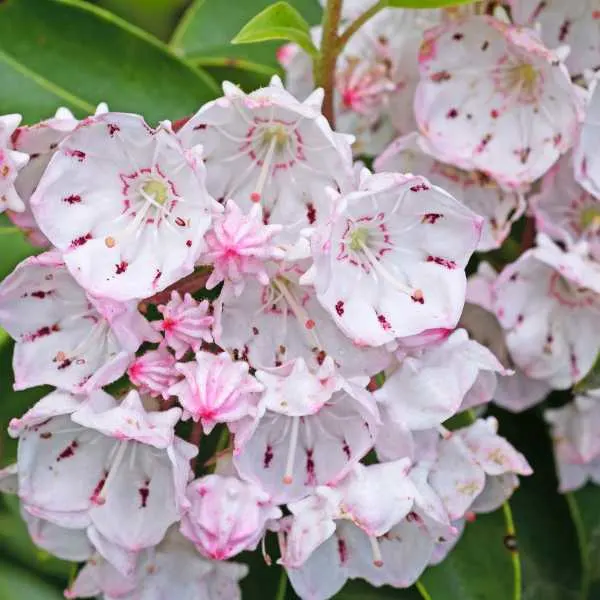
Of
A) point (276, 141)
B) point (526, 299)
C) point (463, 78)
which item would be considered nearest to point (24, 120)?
point (276, 141)

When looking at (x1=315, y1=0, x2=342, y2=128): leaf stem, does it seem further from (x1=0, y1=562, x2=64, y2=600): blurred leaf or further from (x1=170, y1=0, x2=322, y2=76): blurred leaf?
(x1=0, y1=562, x2=64, y2=600): blurred leaf

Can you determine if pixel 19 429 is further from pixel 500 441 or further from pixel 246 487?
pixel 500 441

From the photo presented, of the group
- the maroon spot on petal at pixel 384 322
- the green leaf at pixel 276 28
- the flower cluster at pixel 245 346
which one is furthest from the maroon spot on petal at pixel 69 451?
the green leaf at pixel 276 28

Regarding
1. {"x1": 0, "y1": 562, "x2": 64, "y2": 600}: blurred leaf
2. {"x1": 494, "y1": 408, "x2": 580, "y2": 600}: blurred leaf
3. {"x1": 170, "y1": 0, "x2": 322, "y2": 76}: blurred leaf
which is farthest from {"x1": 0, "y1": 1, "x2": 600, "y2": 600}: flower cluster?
{"x1": 0, "y1": 562, "x2": 64, "y2": 600}: blurred leaf

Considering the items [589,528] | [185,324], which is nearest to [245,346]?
[185,324]

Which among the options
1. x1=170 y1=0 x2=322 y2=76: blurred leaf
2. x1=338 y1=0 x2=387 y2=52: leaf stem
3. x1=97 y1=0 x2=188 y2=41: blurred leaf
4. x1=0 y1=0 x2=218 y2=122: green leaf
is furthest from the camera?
x1=97 y1=0 x2=188 y2=41: blurred leaf

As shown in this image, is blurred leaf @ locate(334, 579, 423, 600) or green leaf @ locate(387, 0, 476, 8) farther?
blurred leaf @ locate(334, 579, 423, 600)
